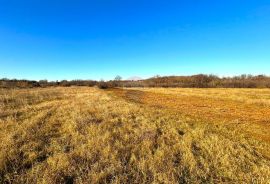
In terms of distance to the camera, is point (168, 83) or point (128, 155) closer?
point (128, 155)

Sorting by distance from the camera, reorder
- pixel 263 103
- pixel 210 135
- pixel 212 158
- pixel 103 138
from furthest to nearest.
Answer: pixel 263 103
pixel 210 135
pixel 103 138
pixel 212 158

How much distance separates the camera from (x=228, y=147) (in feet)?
21.5

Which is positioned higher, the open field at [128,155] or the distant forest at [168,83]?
the distant forest at [168,83]

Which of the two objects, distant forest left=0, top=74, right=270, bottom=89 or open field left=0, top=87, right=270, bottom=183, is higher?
distant forest left=0, top=74, right=270, bottom=89

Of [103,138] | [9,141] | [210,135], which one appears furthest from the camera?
[210,135]

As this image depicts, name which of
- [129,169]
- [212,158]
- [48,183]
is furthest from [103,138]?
[212,158]

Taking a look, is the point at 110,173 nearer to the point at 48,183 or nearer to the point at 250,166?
the point at 48,183

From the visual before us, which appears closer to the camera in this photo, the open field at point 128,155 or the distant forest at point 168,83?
the open field at point 128,155

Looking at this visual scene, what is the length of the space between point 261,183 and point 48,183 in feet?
14.9

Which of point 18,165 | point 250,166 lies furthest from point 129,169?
point 250,166

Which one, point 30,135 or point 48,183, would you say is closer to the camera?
point 48,183

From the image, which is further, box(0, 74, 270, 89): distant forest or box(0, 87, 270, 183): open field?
box(0, 74, 270, 89): distant forest

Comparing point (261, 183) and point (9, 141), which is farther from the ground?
point (9, 141)

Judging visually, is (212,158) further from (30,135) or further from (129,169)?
(30,135)
